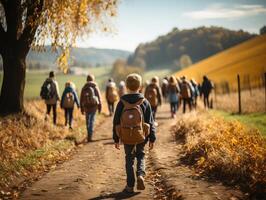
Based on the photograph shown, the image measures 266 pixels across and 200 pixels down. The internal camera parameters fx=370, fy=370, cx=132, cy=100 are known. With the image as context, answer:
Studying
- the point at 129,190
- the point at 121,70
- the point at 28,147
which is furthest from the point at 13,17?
the point at 121,70

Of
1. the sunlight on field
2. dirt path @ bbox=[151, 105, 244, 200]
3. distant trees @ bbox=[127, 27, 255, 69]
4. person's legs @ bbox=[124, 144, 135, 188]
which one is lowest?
dirt path @ bbox=[151, 105, 244, 200]

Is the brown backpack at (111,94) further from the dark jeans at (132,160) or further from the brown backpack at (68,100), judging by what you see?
the dark jeans at (132,160)

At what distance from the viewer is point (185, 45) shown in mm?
132375

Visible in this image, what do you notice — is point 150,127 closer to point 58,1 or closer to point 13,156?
point 13,156

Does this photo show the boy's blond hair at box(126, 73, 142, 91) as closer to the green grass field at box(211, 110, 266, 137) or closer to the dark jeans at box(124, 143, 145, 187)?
the dark jeans at box(124, 143, 145, 187)

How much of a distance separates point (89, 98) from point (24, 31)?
344 centimetres

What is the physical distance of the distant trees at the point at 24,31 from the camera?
12633mm

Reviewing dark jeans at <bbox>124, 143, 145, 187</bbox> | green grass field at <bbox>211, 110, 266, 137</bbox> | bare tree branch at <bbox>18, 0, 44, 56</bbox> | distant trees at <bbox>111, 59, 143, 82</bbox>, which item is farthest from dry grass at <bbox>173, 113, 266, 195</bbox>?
distant trees at <bbox>111, 59, 143, 82</bbox>

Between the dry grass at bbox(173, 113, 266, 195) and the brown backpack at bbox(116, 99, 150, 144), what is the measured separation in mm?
1980

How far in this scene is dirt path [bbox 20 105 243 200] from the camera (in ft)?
21.9

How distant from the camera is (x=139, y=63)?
140m

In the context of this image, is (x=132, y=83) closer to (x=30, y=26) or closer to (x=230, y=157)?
(x=230, y=157)

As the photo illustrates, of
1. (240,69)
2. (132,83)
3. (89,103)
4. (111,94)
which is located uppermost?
(240,69)

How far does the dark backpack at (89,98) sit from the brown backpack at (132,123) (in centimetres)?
621
